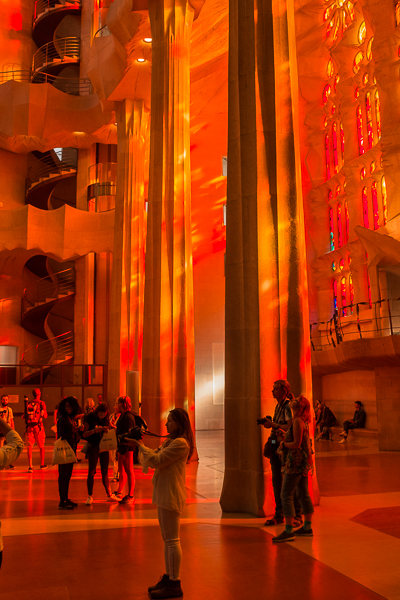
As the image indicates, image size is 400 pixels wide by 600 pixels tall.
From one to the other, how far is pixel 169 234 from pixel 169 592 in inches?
451

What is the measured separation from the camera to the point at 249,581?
4637mm

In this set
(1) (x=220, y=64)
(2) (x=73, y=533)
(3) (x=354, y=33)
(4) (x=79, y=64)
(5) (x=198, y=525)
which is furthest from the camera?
(4) (x=79, y=64)

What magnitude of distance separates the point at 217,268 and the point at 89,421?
18430mm

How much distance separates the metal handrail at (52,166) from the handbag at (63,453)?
22486 mm

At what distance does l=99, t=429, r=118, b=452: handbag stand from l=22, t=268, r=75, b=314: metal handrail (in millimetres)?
19861

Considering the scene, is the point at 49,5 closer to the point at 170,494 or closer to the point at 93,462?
the point at 93,462

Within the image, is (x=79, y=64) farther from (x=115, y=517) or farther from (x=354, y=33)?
(x=115, y=517)

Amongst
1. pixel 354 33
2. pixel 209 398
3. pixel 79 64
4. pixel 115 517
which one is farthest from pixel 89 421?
pixel 79 64

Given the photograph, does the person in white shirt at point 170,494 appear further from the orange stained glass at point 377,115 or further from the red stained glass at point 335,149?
the red stained glass at point 335,149

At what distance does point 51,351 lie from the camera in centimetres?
2753

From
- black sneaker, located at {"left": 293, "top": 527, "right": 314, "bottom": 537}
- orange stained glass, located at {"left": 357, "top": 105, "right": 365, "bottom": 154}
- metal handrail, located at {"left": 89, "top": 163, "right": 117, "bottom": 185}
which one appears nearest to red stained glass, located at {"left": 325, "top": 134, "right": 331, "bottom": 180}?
orange stained glass, located at {"left": 357, "top": 105, "right": 365, "bottom": 154}

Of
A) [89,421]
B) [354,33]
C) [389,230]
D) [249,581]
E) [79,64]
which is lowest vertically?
[249,581]

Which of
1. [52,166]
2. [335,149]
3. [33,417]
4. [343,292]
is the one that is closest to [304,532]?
[33,417]

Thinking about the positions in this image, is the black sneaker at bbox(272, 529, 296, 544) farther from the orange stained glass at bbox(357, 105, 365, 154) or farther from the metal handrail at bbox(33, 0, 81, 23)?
the metal handrail at bbox(33, 0, 81, 23)
